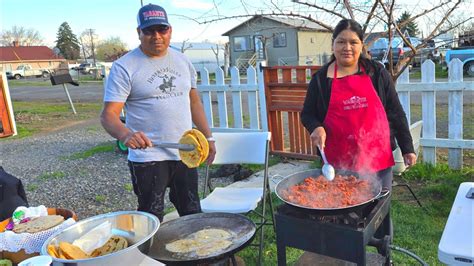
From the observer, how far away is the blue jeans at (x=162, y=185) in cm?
240

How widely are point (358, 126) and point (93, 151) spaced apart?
19.2 ft

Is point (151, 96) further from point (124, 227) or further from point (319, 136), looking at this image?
point (319, 136)

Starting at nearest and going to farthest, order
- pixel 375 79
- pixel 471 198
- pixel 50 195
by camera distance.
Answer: pixel 471 198
pixel 375 79
pixel 50 195

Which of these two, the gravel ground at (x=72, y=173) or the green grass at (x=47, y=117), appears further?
the green grass at (x=47, y=117)

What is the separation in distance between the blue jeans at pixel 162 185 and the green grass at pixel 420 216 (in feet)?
2.72

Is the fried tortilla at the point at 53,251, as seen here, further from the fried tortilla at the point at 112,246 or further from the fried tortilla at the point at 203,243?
the fried tortilla at the point at 203,243

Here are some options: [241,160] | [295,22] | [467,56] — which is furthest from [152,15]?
[467,56]

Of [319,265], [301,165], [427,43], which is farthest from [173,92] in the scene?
[301,165]

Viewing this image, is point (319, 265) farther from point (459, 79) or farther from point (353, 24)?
point (459, 79)

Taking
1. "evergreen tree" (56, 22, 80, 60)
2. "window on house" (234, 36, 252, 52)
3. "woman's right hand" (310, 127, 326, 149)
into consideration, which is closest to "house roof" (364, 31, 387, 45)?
"woman's right hand" (310, 127, 326, 149)

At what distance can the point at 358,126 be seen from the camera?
2354 mm

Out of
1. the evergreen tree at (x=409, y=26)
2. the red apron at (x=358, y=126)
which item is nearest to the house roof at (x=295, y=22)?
the evergreen tree at (x=409, y=26)

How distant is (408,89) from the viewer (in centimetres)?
470

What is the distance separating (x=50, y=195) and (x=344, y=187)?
13.6ft
